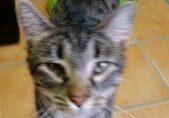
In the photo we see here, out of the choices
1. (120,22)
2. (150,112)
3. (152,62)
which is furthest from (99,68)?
(152,62)

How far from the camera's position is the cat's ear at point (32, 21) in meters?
0.79

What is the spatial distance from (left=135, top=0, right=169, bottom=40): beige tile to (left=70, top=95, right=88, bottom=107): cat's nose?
77 cm

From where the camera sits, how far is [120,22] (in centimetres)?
82

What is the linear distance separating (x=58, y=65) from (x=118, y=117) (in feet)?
1.57

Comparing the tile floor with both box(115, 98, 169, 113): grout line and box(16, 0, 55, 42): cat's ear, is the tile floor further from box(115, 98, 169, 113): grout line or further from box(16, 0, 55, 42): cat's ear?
box(16, 0, 55, 42): cat's ear

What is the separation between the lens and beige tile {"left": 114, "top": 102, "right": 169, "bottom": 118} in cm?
122

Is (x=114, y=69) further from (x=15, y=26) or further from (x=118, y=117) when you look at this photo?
(x=15, y=26)

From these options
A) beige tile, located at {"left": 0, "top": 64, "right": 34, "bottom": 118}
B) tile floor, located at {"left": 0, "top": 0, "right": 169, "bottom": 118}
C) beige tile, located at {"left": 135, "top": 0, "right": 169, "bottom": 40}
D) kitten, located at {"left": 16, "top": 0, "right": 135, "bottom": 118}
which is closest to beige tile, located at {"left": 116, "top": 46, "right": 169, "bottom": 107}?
tile floor, located at {"left": 0, "top": 0, "right": 169, "bottom": 118}

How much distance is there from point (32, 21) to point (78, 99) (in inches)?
7.8

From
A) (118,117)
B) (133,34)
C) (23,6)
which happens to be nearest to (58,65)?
(23,6)

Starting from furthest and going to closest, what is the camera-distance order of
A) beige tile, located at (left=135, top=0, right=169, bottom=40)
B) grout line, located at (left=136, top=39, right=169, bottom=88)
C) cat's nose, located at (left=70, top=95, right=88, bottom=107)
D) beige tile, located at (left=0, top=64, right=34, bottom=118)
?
beige tile, located at (left=135, top=0, right=169, bottom=40) → grout line, located at (left=136, top=39, right=169, bottom=88) → beige tile, located at (left=0, top=64, right=34, bottom=118) → cat's nose, located at (left=70, top=95, right=88, bottom=107)

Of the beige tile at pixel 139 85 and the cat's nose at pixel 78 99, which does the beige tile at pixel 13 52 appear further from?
the cat's nose at pixel 78 99

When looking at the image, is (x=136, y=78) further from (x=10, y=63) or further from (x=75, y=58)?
(x=75, y=58)

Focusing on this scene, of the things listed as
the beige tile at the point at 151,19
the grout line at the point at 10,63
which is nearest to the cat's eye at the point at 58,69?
the grout line at the point at 10,63
